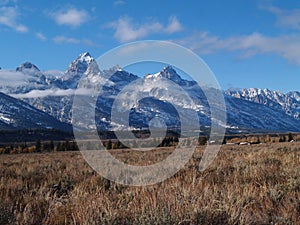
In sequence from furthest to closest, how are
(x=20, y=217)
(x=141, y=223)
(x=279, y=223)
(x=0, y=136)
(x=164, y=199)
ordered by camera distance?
(x=0, y=136) → (x=164, y=199) → (x=20, y=217) → (x=279, y=223) → (x=141, y=223)

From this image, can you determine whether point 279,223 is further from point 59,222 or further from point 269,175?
point 269,175

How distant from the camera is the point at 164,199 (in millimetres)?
5371

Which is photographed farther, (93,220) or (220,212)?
(220,212)

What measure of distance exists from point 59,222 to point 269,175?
5380mm

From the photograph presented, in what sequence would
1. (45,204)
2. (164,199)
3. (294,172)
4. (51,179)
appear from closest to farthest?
(164,199), (45,204), (294,172), (51,179)

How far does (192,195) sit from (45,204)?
2486mm

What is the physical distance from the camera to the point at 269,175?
8.38 metres

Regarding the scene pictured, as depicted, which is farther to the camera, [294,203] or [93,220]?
[294,203]

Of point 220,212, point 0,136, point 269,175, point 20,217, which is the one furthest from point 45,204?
point 0,136

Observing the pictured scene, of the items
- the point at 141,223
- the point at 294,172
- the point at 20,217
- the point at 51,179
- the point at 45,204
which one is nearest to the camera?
the point at 141,223

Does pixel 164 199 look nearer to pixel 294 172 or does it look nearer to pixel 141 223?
pixel 141 223

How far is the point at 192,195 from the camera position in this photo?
5.62 meters

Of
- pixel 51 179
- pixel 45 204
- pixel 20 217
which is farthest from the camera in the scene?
pixel 51 179

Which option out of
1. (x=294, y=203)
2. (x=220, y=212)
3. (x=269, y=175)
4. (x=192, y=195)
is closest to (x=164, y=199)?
(x=192, y=195)
